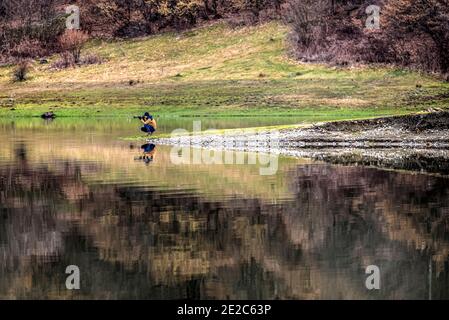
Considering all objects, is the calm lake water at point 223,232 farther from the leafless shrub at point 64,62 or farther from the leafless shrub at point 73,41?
the leafless shrub at point 73,41

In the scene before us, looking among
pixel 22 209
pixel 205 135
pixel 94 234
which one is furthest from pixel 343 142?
pixel 94 234

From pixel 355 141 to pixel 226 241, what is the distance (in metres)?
21.8

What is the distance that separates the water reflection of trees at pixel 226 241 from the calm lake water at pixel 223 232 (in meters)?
0.03

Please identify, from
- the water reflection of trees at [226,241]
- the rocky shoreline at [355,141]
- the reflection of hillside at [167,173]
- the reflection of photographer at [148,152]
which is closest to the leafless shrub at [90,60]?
the rocky shoreline at [355,141]

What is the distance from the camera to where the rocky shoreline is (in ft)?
104

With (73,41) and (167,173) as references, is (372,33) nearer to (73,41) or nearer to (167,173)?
(73,41)

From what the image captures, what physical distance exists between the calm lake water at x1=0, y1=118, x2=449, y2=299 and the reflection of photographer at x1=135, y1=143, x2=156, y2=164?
106 inches

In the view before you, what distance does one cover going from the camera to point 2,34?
9406cm

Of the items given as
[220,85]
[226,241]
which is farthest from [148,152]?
[220,85]

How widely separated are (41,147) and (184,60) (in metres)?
39.0

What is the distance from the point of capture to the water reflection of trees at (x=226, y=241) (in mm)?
13172

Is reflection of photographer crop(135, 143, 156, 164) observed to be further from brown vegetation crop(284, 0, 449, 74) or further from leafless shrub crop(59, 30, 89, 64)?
leafless shrub crop(59, 30, 89, 64)

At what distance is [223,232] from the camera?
55.2 ft
